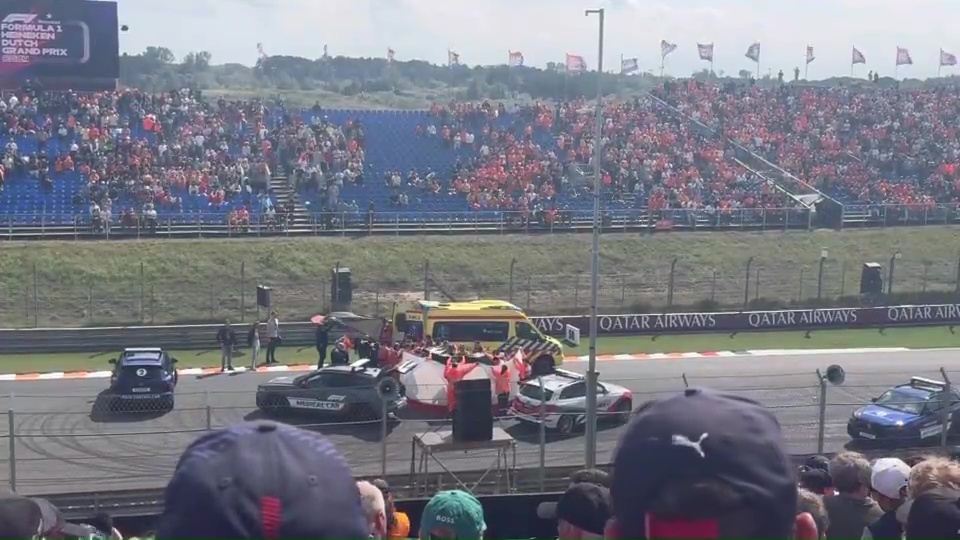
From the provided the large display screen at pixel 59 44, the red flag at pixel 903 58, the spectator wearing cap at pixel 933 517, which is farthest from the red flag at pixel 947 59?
the spectator wearing cap at pixel 933 517

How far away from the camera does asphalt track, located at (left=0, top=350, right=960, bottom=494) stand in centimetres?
1589

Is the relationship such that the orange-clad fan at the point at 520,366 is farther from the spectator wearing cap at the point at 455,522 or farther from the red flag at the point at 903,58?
the red flag at the point at 903,58

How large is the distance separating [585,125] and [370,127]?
9514mm

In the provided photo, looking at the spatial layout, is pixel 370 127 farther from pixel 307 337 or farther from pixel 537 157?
pixel 307 337

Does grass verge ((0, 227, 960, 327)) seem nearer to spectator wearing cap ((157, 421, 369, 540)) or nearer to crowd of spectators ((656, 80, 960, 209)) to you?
crowd of spectators ((656, 80, 960, 209))

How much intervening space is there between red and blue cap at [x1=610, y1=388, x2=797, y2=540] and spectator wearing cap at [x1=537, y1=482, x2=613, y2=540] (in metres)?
2.57

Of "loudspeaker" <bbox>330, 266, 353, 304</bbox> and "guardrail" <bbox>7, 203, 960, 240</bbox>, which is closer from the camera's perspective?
"loudspeaker" <bbox>330, 266, 353, 304</bbox>

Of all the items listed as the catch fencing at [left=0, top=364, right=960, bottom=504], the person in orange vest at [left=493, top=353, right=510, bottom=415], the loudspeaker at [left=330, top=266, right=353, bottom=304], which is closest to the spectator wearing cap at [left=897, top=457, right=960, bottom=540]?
the catch fencing at [left=0, top=364, right=960, bottom=504]

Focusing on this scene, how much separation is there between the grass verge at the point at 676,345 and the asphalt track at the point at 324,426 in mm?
1670

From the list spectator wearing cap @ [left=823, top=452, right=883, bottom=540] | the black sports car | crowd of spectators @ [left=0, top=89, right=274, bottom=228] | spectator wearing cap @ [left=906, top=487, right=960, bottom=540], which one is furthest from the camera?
crowd of spectators @ [left=0, top=89, right=274, bottom=228]

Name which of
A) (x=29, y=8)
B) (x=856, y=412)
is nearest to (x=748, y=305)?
(x=856, y=412)

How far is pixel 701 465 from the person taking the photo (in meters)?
1.99

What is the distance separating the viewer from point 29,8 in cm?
4216

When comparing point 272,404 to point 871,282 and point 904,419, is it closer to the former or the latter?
point 904,419
